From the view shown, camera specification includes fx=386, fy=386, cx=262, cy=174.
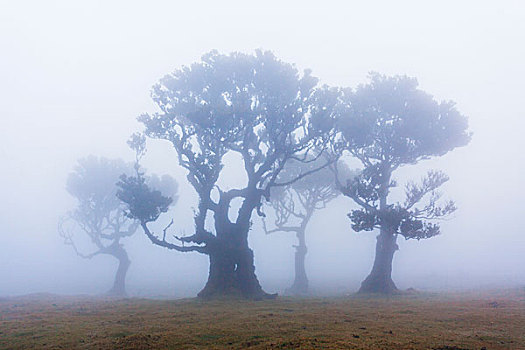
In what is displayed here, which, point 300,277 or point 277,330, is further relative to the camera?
point 300,277

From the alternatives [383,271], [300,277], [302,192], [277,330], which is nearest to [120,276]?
[300,277]

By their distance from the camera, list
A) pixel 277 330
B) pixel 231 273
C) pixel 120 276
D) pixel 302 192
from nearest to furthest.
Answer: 1. pixel 277 330
2. pixel 231 273
3. pixel 120 276
4. pixel 302 192

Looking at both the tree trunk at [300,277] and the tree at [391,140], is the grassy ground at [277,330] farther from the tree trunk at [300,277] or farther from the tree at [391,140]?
the tree trunk at [300,277]

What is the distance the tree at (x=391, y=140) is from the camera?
35.2 meters

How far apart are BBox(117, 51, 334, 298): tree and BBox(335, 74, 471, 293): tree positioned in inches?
192

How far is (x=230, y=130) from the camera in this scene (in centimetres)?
3316

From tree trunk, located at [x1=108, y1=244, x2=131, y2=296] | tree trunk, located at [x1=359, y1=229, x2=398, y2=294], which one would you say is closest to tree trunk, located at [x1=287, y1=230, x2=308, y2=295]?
tree trunk, located at [x1=359, y1=229, x2=398, y2=294]

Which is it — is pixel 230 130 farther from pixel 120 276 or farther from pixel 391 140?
pixel 120 276

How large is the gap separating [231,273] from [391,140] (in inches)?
792

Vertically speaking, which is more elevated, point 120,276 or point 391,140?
point 391,140

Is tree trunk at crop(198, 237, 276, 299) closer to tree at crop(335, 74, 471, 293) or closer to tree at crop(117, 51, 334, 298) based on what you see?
tree at crop(117, 51, 334, 298)

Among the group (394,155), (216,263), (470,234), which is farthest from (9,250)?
(470,234)

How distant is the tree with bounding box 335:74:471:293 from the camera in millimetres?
Answer: 35219

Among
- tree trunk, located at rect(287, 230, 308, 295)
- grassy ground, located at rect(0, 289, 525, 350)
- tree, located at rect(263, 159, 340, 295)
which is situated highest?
tree, located at rect(263, 159, 340, 295)
